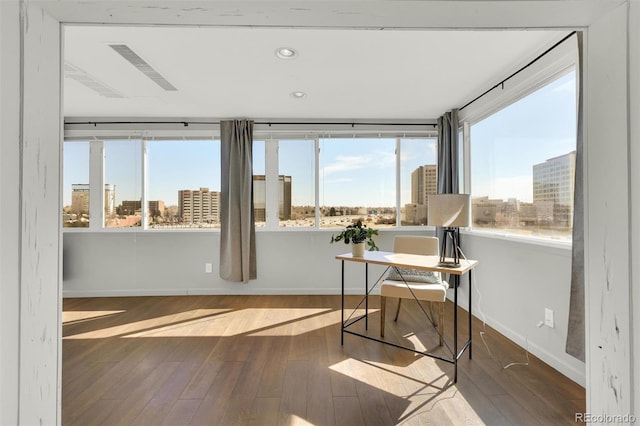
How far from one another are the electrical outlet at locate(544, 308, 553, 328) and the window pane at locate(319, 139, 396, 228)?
6.92 feet

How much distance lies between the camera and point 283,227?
410 centimetres

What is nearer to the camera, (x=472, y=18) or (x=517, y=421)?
(x=472, y=18)

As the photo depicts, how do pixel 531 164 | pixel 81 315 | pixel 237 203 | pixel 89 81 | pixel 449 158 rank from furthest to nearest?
pixel 237 203, pixel 449 158, pixel 81 315, pixel 89 81, pixel 531 164

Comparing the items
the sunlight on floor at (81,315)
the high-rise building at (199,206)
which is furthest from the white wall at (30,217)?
the high-rise building at (199,206)

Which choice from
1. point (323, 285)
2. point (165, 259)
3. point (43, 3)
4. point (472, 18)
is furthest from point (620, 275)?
point (165, 259)

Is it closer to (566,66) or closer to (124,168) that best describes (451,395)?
(566,66)

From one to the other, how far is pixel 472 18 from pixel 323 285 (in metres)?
3.53

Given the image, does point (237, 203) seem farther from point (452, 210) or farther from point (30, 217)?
point (30, 217)

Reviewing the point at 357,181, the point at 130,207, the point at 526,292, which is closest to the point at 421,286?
the point at 526,292

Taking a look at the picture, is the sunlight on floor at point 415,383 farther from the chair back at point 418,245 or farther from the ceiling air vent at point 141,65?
the ceiling air vent at point 141,65

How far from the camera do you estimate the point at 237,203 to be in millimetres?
3908

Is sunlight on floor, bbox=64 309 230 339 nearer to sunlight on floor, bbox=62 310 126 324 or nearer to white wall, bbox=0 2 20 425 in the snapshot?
sunlight on floor, bbox=62 310 126 324

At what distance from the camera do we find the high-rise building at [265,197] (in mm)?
4062

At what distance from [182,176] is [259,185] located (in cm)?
109
